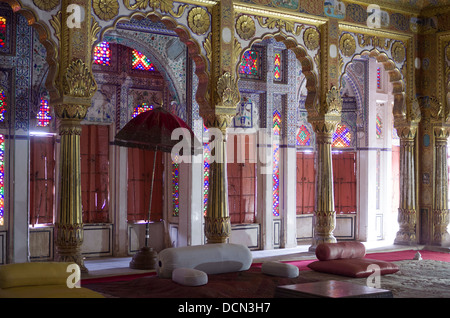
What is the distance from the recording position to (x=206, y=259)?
873 centimetres

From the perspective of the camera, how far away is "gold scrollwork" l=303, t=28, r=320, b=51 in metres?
12.2

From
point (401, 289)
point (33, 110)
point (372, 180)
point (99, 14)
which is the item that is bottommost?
point (401, 289)

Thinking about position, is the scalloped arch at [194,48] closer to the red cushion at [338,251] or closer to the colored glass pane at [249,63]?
the colored glass pane at [249,63]

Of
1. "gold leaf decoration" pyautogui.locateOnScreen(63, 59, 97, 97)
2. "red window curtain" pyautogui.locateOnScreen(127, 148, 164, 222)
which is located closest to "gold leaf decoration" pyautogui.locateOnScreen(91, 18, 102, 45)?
"gold leaf decoration" pyautogui.locateOnScreen(63, 59, 97, 97)

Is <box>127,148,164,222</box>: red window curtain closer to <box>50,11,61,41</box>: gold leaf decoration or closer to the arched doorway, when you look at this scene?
the arched doorway

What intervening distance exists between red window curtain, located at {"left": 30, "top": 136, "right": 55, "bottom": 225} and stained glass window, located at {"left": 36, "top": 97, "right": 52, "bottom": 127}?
26 cm

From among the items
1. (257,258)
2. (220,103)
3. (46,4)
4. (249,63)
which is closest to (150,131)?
(220,103)

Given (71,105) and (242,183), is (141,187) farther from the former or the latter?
(71,105)

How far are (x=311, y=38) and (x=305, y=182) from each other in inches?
159

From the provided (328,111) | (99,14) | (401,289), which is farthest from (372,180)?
(99,14)

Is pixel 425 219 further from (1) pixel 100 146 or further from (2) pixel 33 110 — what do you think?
(2) pixel 33 110

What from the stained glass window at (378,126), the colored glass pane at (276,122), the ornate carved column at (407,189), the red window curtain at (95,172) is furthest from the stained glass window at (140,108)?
the stained glass window at (378,126)

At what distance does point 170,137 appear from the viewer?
1131cm
